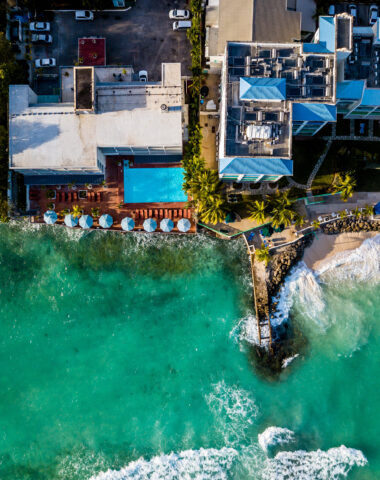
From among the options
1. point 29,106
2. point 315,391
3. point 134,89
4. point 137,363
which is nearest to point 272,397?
point 315,391

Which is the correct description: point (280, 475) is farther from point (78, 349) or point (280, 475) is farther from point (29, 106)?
point (29, 106)

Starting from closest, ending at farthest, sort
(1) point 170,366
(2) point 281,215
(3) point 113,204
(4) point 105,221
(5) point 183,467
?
(2) point 281,215
(4) point 105,221
(3) point 113,204
(5) point 183,467
(1) point 170,366

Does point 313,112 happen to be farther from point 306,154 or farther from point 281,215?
point 281,215

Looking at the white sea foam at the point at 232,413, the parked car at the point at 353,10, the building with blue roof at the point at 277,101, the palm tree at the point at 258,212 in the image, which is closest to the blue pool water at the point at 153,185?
the palm tree at the point at 258,212

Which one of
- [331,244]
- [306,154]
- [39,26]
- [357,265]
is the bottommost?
[357,265]

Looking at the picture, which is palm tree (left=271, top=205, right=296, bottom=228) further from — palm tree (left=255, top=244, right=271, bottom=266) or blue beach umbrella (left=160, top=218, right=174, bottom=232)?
blue beach umbrella (left=160, top=218, right=174, bottom=232)

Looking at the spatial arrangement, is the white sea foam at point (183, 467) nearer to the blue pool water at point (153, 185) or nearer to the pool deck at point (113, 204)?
the pool deck at point (113, 204)

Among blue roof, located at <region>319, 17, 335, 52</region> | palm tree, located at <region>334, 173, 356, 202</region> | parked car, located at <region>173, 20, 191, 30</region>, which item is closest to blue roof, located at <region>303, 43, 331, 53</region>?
blue roof, located at <region>319, 17, 335, 52</region>

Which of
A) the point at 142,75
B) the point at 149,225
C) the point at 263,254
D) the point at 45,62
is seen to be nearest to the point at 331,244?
the point at 263,254
